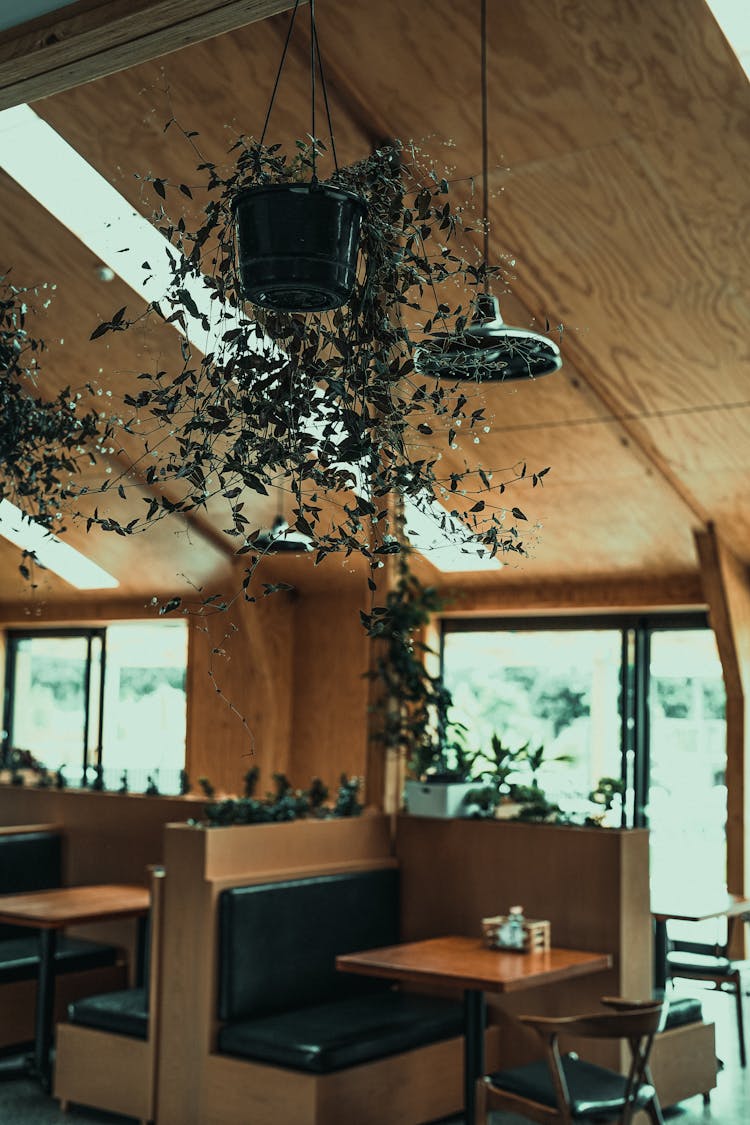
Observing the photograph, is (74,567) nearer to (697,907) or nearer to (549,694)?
(549,694)

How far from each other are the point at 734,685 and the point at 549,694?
199 cm

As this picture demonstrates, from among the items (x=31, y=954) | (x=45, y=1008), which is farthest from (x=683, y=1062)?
(x=31, y=954)

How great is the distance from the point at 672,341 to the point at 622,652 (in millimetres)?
3779

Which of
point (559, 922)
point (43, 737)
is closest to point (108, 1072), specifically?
point (559, 922)

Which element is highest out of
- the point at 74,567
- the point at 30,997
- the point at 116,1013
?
the point at 74,567

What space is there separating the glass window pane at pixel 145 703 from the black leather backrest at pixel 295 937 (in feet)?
19.8

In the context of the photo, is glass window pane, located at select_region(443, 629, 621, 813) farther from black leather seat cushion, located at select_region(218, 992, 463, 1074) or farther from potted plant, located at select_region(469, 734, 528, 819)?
black leather seat cushion, located at select_region(218, 992, 463, 1074)

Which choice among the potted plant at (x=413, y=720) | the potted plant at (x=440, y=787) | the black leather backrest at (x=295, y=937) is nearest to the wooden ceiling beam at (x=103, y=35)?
the black leather backrest at (x=295, y=937)

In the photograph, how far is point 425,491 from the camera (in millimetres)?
2908

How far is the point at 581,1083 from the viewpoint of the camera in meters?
4.47

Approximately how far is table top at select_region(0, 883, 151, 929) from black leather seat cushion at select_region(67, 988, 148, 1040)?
14.1 inches

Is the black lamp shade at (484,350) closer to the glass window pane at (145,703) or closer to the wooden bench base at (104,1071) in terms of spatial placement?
the wooden bench base at (104,1071)

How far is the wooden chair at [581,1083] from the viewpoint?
13.5 ft

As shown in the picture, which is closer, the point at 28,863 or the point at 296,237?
the point at 296,237
